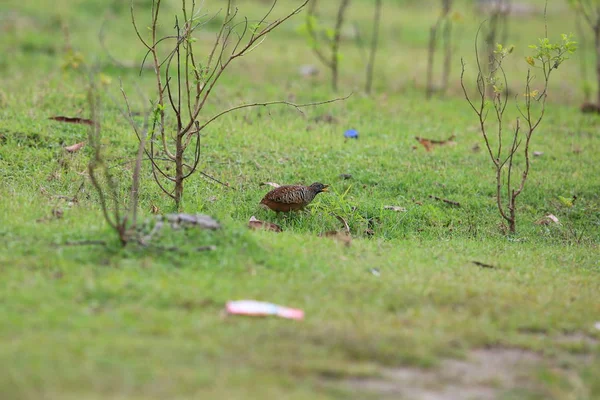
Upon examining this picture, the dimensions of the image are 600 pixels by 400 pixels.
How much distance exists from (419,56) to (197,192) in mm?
8759

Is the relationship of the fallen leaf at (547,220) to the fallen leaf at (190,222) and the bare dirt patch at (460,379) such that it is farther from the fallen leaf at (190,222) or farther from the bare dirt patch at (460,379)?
the fallen leaf at (190,222)

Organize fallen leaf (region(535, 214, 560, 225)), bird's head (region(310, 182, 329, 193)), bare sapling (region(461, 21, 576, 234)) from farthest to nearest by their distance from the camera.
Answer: fallen leaf (region(535, 214, 560, 225)) < bird's head (region(310, 182, 329, 193)) < bare sapling (region(461, 21, 576, 234))

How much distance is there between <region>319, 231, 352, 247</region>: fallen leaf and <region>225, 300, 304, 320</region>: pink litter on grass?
1438mm

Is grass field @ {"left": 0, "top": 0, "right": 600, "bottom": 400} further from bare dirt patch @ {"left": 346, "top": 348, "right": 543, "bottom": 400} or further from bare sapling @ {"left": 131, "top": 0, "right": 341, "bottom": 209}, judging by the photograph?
bare sapling @ {"left": 131, "top": 0, "right": 341, "bottom": 209}

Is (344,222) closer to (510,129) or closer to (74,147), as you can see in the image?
(74,147)

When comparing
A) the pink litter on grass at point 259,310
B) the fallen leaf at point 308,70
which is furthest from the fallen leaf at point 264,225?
the fallen leaf at point 308,70

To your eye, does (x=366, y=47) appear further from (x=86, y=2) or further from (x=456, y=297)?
(x=456, y=297)

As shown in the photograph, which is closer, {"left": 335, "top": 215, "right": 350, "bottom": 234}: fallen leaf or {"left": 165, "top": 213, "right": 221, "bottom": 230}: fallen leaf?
{"left": 165, "top": 213, "right": 221, "bottom": 230}: fallen leaf

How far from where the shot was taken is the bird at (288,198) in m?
6.36

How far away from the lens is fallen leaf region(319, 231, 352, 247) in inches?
227

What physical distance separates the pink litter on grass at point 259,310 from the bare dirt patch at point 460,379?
69 cm

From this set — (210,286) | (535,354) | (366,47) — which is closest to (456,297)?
(535,354)

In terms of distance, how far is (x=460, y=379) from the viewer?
12.6 ft

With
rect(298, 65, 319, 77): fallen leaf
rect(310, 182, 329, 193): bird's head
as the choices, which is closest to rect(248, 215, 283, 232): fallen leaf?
rect(310, 182, 329, 193): bird's head
